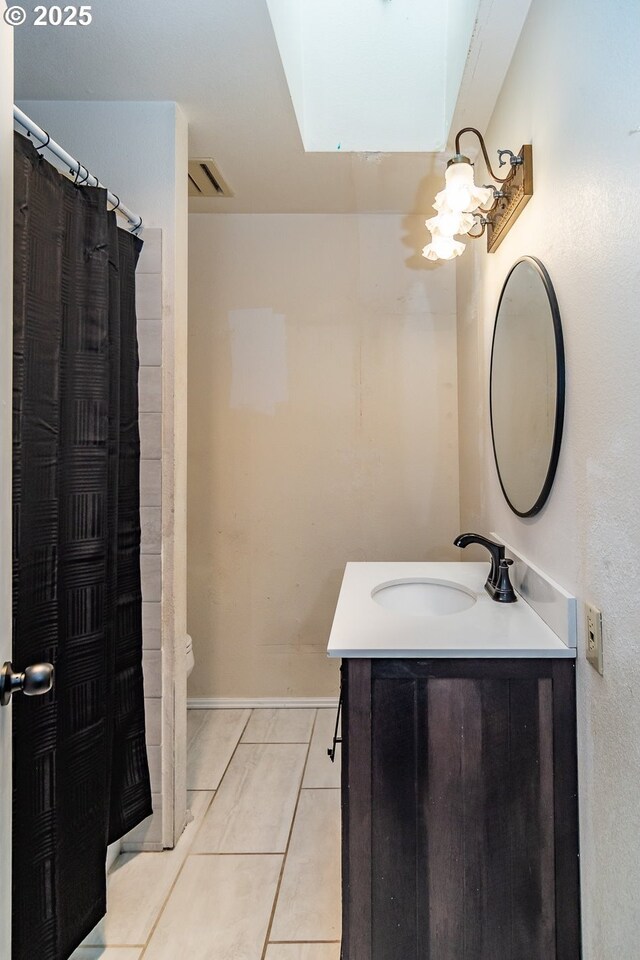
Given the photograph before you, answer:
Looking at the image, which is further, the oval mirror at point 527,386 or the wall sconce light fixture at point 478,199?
the wall sconce light fixture at point 478,199

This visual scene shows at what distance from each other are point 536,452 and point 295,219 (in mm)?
1847

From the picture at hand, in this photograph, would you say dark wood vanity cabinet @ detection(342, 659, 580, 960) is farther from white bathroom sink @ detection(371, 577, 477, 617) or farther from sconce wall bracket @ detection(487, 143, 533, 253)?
sconce wall bracket @ detection(487, 143, 533, 253)

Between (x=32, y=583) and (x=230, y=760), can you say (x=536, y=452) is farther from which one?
(x=230, y=760)

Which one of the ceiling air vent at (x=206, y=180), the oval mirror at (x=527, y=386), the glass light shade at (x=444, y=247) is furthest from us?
the ceiling air vent at (x=206, y=180)

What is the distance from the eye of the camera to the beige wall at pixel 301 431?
2.58 metres

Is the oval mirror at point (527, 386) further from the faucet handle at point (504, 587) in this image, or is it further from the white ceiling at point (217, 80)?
the white ceiling at point (217, 80)

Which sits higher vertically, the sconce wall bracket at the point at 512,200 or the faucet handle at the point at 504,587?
the sconce wall bracket at the point at 512,200

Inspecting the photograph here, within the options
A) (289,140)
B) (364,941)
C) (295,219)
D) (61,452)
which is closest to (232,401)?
(295,219)

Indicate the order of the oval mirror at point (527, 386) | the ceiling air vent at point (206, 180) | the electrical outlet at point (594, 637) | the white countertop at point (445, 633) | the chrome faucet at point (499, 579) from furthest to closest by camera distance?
the ceiling air vent at point (206, 180), the chrome faucet at point (499, 579), the oval mirror at point (527, 386), the white countertop at point (445, 633), the electrical outlet at point (594, 637)

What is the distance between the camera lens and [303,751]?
2.22 m

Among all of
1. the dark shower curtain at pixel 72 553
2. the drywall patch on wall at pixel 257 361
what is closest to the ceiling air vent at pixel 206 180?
the drywall patch on wall at pixel 257 361

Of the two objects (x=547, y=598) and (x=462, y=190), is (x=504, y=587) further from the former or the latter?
(x=462, y=190)

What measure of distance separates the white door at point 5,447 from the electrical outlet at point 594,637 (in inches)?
40.5

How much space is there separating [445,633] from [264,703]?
1.70 meters
